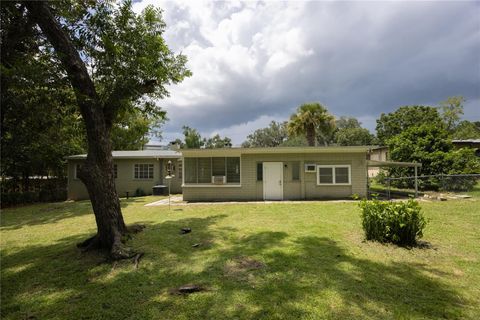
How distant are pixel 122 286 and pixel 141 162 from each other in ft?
48.4

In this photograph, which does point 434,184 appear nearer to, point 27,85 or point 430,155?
point 430,155

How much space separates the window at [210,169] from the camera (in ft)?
43.9

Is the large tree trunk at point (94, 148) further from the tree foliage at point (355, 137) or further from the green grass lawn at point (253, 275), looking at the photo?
the tree foliage at point (355, 137)

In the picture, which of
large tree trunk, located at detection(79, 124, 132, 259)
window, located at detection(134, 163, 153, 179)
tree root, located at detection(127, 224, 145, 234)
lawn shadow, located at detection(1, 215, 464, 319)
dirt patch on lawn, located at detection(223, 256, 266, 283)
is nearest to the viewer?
lawn shadow, located at detection(1, 215, 464, 319)

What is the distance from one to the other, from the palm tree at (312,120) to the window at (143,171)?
11067 millimetres

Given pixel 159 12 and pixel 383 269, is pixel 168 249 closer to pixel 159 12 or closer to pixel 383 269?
pixel 383 269

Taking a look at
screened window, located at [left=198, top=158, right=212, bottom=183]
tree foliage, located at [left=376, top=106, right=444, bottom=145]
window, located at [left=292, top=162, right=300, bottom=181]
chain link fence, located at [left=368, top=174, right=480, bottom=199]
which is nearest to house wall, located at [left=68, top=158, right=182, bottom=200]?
screened window, located at [left=198, top=158, right=212, bottom=183]

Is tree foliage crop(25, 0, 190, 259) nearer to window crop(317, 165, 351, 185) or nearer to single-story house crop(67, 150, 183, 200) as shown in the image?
window crop(317, 165, 351, 185)

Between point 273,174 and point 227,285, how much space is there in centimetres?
966

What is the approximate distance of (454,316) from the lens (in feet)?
9.62

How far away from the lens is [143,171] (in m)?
17.7

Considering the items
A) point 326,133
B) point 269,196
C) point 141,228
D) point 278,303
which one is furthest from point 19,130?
point 326,133

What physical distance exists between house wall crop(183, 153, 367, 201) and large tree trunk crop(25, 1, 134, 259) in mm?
7934

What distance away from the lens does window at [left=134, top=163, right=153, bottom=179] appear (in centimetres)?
1769
